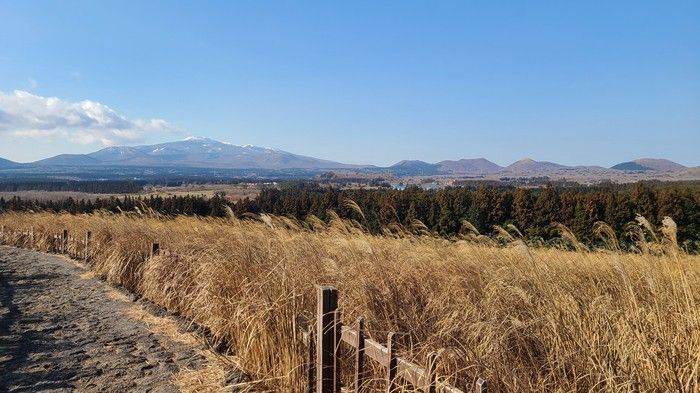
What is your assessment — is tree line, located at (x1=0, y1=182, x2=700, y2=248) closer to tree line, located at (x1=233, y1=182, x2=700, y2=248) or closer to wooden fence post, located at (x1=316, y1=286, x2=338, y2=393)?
tree line, located at (x1=233, y1=182, x2=700, y2=248)

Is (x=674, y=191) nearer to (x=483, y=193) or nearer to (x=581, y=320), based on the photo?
(x=483, y=193)

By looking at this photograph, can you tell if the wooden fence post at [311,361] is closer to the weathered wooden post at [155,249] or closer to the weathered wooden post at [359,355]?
the weathered wooden post at [359,355]

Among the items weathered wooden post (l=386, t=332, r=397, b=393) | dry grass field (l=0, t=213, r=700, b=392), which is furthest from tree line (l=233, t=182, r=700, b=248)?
weathered wooden post (l=386, t=332, r=397, b=393)

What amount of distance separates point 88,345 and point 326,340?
372cm

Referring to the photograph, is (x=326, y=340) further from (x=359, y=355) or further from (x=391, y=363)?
(x=391, y=363)

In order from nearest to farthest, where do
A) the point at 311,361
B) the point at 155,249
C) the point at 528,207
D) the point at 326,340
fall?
1. the point at 326,340
2. the point at 311,361
3. the point at 155,249
4. the point at 528,207

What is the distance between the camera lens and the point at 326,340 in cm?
322

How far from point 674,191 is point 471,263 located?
45614 mm

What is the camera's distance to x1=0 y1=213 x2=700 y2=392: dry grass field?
2.26 m

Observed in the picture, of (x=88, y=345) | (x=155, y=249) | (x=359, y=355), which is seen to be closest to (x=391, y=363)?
(x=359, y=355)

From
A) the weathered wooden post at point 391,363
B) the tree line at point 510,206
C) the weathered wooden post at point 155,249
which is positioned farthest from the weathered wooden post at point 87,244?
the tree line at point 510,206

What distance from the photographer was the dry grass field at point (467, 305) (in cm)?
226

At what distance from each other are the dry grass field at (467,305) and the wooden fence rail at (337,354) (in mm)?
145

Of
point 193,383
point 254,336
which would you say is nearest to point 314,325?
point 254,336
